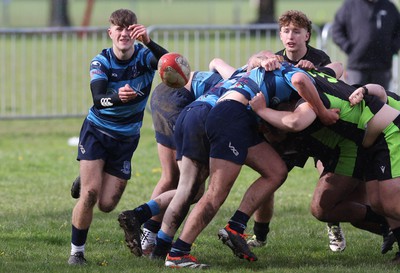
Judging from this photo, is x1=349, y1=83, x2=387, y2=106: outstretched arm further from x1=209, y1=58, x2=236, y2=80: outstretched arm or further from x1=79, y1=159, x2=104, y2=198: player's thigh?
→ x1=79, y1=159, x2=104, y2=198: player's thigh

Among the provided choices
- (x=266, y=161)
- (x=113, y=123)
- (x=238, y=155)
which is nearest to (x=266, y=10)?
(x=113, y=123)

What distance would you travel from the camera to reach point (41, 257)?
818 centimetres

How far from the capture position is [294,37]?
8555mm

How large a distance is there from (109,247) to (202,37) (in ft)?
34.0

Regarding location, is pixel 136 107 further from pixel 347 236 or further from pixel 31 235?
pixel 347 236

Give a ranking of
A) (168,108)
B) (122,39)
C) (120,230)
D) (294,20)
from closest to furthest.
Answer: (122,39)
(294,20)
(168,108)
(120,230)

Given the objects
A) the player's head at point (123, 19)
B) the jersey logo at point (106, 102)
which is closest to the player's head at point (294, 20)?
the player's head at point (123, 19)

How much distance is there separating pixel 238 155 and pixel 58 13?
91.5 feet

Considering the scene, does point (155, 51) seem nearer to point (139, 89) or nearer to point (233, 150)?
point (139, 89)

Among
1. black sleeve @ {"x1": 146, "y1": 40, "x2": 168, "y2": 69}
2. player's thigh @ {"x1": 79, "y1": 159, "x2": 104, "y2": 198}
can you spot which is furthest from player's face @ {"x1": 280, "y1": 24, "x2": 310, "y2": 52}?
player's thigh @ {"x1": 79, "y1": 159, "x2": 104, "y2": 198}

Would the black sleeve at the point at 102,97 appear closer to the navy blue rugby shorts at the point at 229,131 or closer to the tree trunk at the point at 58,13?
the navy blue rugby shorts at the point at 229,131

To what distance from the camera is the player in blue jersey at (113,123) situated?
26.4ft

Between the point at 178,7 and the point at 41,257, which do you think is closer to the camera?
the point at 41,257

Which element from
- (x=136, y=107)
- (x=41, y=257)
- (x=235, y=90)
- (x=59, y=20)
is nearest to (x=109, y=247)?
(x=41, y=257)
